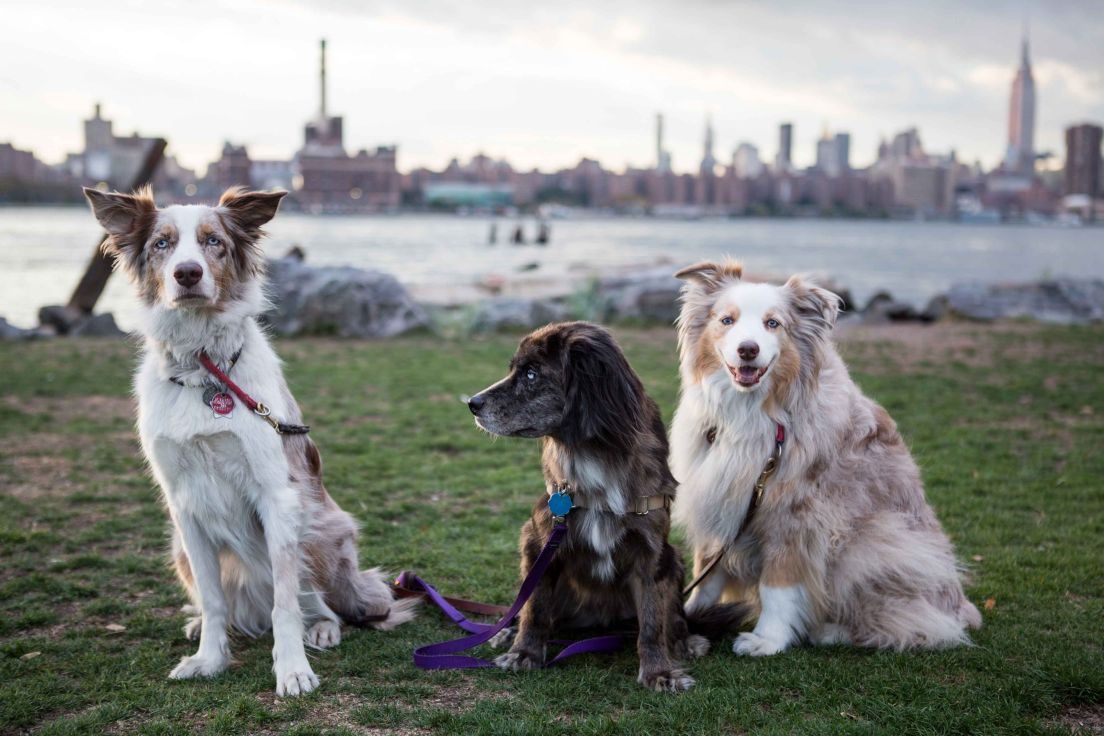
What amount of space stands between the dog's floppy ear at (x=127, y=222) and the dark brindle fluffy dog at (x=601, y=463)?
1.73 meters

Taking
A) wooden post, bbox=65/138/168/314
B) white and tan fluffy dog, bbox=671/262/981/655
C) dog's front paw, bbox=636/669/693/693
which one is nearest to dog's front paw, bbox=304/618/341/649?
dog's front paw, bbox=636/669/693/693

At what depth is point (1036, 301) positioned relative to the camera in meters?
19.9

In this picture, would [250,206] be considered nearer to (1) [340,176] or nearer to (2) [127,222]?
(2) [127,222]

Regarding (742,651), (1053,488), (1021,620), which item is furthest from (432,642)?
(1053,488)

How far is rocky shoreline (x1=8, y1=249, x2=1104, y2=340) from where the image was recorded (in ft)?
51.0

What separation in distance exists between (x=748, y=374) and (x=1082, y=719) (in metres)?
2.05

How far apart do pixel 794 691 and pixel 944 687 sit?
66cm

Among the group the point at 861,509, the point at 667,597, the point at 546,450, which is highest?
the point at 546,450

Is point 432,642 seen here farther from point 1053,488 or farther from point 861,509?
point 1053,488

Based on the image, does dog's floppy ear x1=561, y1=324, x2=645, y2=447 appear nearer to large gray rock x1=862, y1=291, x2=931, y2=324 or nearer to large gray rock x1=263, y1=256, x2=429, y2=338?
large gray rock x1=263, y1=256, x2=429, y2=338

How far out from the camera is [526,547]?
429cm

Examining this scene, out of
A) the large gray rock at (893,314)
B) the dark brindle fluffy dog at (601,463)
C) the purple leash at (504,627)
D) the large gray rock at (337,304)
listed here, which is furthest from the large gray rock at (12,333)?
the large gray rock at (893,314)

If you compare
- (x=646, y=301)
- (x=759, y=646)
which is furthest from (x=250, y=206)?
(x=646, y=301)

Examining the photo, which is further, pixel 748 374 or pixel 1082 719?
pixel 748 374
